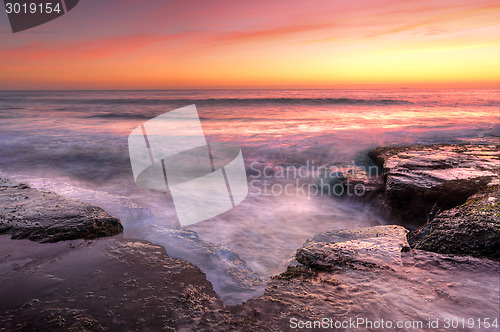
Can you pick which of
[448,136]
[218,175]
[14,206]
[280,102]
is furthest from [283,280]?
[280,102]

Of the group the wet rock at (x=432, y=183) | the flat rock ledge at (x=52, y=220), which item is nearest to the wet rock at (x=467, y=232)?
the wet rock at (x=432, y=183)

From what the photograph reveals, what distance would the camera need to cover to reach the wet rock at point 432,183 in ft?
13.8

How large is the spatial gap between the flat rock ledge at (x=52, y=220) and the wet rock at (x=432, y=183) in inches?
165

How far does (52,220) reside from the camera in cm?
333

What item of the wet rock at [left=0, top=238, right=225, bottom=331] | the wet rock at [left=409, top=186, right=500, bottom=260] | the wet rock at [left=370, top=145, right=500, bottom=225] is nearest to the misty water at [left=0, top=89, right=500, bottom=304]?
the wet rock at [left=0, top=238, right=225, bottom=331]

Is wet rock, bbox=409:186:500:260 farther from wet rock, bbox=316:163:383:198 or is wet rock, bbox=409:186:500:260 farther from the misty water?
wet rock, bbox=316:163:383:198

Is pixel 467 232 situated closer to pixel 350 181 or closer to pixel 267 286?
pixel 267 286

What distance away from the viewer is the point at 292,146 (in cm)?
1115

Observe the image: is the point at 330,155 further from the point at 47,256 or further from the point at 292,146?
the point at 47,256

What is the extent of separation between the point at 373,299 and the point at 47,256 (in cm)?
295

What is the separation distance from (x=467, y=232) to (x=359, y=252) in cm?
97

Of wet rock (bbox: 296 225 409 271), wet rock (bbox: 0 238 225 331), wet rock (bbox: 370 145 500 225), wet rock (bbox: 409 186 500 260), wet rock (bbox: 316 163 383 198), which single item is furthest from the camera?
wet rock (bbox: 316 163 383 198)

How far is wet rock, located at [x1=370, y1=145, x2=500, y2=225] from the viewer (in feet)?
13.8

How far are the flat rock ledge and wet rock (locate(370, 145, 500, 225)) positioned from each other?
4.20m
